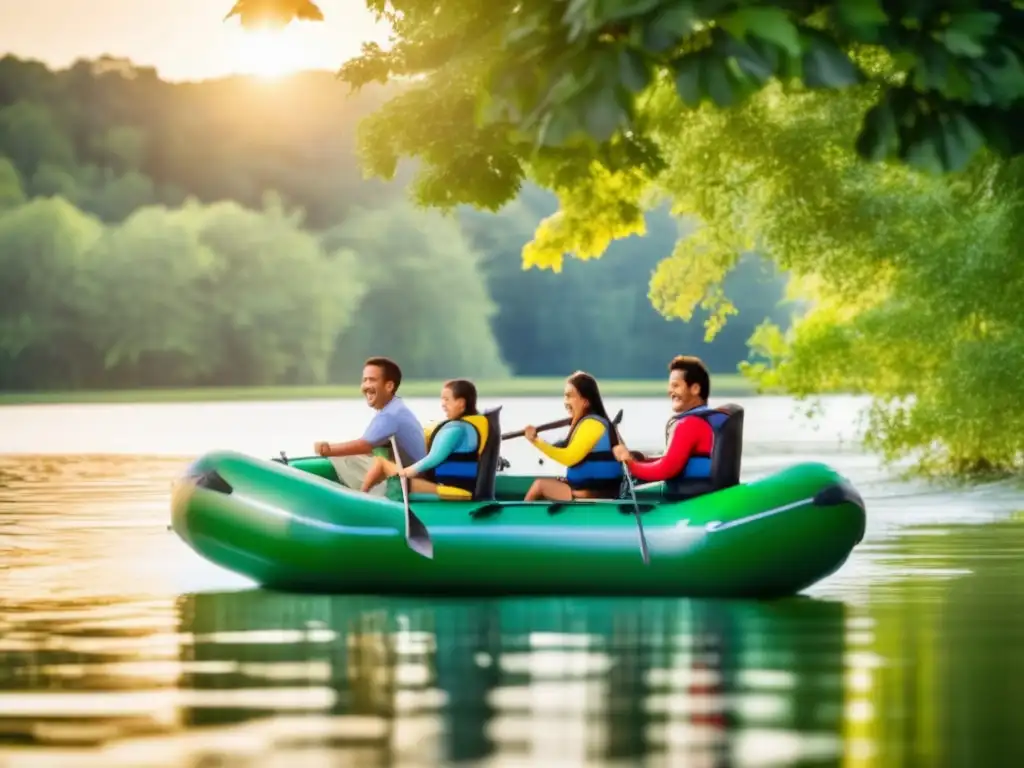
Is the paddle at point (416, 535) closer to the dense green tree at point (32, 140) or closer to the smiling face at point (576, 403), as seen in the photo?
the smiling face at point (576, 403)

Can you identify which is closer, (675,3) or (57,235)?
(675,3)

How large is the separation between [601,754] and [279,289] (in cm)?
8990

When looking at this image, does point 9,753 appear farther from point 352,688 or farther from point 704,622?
point 704,622

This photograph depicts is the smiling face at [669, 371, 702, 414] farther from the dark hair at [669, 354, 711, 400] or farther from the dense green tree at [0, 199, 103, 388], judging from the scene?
the dense green tree at [0, 199, 103, 388]

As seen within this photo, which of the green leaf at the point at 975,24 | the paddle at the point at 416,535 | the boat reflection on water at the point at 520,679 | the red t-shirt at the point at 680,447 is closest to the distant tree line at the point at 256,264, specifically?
the red t-shirt at the point at 680,447

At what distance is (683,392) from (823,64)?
664cm

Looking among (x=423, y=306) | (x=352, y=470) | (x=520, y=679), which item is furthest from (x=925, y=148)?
(x=423, y=306)

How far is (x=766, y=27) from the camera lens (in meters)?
7.13

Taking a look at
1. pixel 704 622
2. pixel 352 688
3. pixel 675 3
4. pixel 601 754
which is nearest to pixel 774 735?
pixel 601 754

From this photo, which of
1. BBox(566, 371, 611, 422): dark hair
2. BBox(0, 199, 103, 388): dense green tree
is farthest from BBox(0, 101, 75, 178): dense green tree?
BBox(566, 371, 611, 422): dark hair

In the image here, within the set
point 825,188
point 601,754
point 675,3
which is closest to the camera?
point 675,3

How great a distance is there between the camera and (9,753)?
8125 millimetres

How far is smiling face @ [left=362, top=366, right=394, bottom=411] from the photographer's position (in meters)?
14.5

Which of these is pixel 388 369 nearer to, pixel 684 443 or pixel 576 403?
pixel 576 403
